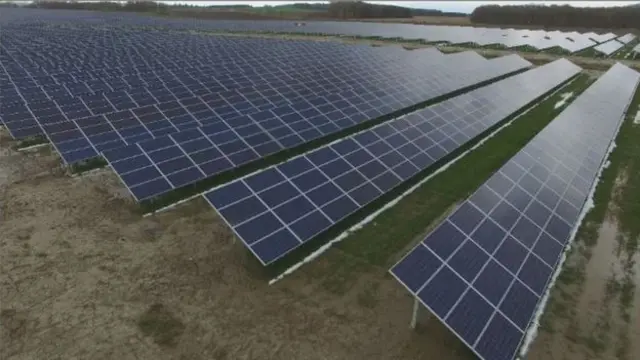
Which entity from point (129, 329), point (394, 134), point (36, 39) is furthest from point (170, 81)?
point (36, 39)

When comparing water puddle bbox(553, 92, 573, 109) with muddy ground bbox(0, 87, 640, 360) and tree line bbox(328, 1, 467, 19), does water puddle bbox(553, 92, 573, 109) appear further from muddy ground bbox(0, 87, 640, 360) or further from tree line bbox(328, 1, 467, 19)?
tree line bbox(328, 1, 467, 19)

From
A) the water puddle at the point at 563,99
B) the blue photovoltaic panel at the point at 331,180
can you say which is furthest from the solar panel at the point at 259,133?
the water puddle at the point at 563,99

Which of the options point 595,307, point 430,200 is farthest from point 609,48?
point 595,307

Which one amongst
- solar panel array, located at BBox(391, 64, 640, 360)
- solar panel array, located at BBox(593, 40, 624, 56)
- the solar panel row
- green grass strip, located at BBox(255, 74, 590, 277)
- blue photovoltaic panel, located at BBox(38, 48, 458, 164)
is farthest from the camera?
solar panel array, located at BBox(593, 40, 624, 56)

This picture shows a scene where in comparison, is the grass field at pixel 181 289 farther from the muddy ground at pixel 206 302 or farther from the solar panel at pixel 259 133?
the solar panel at pixel 259 133

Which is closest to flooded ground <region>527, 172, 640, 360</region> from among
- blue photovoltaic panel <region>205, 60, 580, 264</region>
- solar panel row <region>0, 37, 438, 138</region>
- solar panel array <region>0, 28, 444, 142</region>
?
blue photovoltaic panel <region>205, 60, 580, 264</region>

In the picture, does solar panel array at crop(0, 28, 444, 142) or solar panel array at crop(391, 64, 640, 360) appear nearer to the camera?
solar panel array at crop(391, 64, 640, 360)
